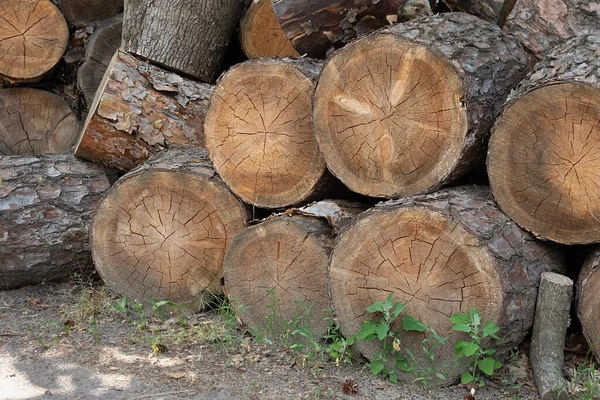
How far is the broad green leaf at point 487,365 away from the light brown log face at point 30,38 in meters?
3.73

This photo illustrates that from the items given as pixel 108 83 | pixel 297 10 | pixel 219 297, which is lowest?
pixel 219 297

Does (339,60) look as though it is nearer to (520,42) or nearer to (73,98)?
(520,42)

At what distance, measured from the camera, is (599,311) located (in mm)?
3203

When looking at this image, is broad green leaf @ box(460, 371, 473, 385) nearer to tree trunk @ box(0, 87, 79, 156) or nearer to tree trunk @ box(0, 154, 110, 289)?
tree trunk @ box(0, 154, 110, 289)

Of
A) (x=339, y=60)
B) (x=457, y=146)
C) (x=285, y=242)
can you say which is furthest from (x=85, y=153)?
(x=457, y=146)

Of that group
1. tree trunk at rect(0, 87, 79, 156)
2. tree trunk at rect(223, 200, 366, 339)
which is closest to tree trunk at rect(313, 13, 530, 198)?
tree trunk at rect(223, 200, 366, 339)

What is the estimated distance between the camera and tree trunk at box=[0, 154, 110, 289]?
445 centimetres

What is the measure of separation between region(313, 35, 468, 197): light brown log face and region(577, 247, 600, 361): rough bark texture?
28.4 inches

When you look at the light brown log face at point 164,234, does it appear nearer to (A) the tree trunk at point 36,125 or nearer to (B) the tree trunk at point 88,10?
(A) the tree trunk at point 36,125

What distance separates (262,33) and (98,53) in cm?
132

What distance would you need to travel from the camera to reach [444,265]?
127 inches

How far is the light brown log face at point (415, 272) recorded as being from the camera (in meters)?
3.17

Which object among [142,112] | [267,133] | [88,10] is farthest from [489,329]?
[88,10]

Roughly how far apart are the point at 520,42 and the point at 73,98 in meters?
3.40
